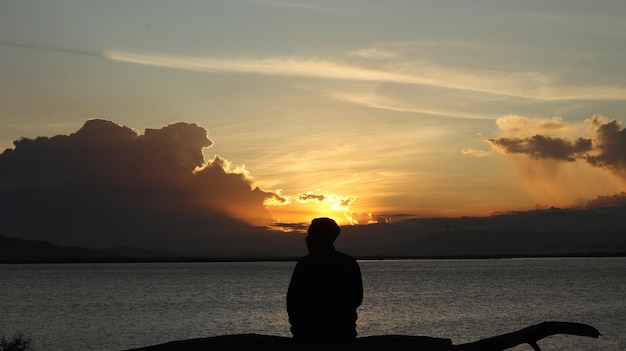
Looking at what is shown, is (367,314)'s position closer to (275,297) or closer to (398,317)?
(398,317)

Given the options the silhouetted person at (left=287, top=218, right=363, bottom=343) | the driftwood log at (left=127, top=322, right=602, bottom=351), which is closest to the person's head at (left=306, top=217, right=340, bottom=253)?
the silhouetted person at (left=287, top=218, right=363, bottom=343)

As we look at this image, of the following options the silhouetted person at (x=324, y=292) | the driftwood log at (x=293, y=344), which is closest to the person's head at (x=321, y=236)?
the silhouetted person at (x=324, y=292)

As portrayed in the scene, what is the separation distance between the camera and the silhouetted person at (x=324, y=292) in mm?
9180

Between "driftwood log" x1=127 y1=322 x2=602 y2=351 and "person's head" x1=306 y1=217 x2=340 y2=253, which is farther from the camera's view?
"person's head" x1=306 y1=217 x2=340 y2=253

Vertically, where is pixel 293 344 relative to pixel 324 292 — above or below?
below

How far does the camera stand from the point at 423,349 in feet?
26.8

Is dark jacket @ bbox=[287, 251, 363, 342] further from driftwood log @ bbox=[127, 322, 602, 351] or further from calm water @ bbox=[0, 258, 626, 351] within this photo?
calm water @ bbox=[0, 258, 626, 351]

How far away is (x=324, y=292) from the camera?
924cm

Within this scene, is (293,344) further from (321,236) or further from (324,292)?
(321,236)

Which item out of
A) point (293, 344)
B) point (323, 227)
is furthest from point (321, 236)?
point (293, 344)

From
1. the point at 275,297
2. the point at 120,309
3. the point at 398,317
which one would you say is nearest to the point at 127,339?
the point at 398,317

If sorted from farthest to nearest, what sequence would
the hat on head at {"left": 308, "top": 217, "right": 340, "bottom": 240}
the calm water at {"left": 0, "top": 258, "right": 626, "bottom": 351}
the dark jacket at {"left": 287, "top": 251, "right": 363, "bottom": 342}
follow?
the calm water at {"left": 0, "top": 258, "right": 626, "bottom": 351} < the hat on head at {"left": 308, "top": 217, "right": 340, "bottom": 240} < the dark jacket at {"left": 287, "top": 251, "right": 363, "bottom": 342}

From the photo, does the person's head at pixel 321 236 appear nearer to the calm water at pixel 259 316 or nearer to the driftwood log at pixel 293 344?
the driftwood log at pixel 293 344

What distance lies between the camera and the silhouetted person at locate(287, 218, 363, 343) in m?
9.18
